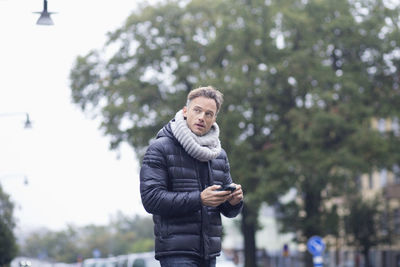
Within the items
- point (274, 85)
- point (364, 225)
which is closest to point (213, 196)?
point (274, 85)

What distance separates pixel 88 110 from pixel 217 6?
8.14 m

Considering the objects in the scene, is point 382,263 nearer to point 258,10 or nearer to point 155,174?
point 258,10

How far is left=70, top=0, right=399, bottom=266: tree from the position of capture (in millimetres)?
33188

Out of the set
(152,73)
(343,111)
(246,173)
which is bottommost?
(246,173)

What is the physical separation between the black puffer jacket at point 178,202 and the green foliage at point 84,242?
262ft

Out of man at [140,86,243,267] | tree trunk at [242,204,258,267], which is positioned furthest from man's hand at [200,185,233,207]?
tree trunk at [242,204,258,267]

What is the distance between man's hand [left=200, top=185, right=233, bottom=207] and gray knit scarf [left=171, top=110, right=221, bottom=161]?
255 millimetres

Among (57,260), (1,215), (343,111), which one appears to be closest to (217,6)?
(343,111)

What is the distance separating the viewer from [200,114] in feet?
16.1

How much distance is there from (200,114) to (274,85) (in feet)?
98.9

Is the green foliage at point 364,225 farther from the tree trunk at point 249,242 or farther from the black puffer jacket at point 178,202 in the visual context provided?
the black puffer jacket at point 178,202

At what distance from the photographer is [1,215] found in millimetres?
36344

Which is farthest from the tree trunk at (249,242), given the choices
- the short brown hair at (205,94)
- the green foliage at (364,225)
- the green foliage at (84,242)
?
the green foliage at (84,242)

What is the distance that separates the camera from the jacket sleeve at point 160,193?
4.65m
